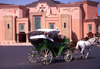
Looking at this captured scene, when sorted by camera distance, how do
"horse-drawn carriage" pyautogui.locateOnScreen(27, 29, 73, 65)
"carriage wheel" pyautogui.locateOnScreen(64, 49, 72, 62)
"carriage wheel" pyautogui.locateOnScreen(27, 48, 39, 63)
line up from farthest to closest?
"carriage wheel" pyautogui.locateOnScreen(64, 49, 72, 62) < "carriage wheel" pyautogui.locateOnScreen(27, 48, 39, 63) < "horse-drawn carriage" pyautogui.locateOnScreen(27, 29, 73, 65)

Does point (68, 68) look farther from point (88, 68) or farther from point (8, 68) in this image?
point (8, 68)

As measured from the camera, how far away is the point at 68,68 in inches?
266

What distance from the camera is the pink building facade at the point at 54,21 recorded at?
34.5 metres

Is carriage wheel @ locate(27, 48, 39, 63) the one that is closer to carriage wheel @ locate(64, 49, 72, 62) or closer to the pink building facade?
carriage wheel @ locate(64, 49, 72, 62)

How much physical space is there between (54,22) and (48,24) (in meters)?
1.60

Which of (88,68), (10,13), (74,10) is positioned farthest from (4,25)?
Result: (88,68)

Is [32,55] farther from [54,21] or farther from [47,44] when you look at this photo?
[54,21]

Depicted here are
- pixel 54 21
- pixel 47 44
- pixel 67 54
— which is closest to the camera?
pixel 47 44

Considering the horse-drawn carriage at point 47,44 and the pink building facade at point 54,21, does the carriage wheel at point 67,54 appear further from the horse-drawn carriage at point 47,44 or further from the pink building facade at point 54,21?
the pink building facade at point 54,21

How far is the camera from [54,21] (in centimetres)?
3578

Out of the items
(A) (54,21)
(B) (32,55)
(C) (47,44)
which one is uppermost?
(A) (54,21)

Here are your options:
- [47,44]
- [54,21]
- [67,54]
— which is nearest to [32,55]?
[47,44]

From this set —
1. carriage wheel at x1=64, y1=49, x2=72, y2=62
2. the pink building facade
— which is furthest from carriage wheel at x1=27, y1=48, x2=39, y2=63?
the pink building facade

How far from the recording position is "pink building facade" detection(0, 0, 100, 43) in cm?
3453
